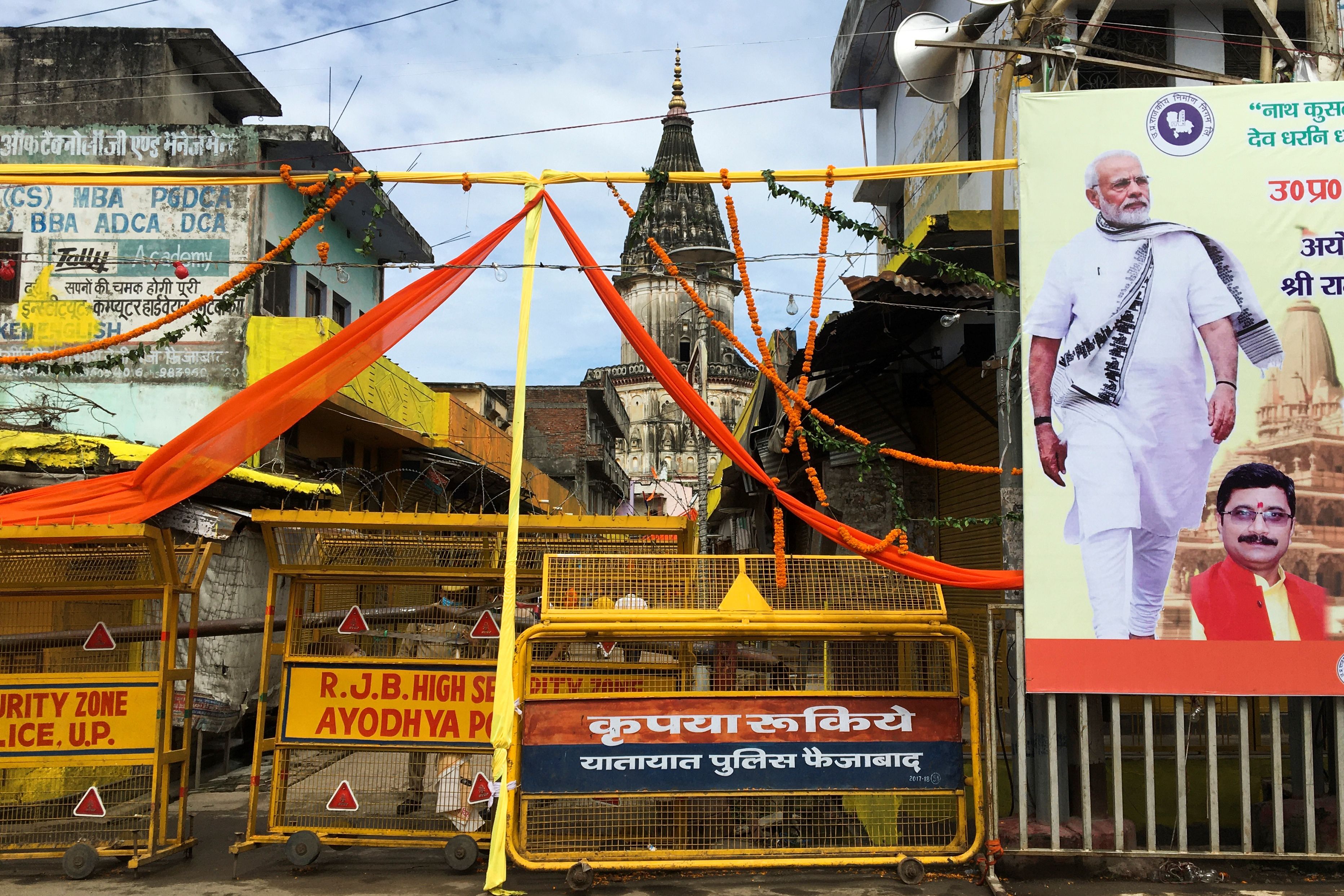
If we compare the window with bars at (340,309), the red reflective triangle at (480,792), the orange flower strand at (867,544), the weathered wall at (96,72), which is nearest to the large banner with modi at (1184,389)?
the orange flower strand at (867,544)

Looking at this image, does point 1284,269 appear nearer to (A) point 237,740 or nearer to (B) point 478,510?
(A) point 237,740

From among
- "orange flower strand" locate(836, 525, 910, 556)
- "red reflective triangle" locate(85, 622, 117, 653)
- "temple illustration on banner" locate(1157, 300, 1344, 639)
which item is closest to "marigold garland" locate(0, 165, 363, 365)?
"red reflective triangle" locate(85, 622, 117, 653)

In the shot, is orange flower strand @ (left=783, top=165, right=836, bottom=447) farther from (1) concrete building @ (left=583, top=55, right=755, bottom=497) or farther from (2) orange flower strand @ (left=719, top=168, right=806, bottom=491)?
(1) concrete building @ (left=583, top=55, right=755, bottom=497)

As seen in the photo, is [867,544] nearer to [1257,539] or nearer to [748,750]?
[748,750]

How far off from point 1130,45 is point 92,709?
34.4 feet

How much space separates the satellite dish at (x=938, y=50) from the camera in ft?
23.8

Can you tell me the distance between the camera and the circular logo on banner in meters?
6.24

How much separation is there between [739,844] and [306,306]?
52.5ft

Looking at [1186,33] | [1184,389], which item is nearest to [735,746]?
[1184,389]

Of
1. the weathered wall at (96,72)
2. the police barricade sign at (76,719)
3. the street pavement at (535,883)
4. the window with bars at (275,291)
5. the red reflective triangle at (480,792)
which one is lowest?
the street pavement at (535,883)

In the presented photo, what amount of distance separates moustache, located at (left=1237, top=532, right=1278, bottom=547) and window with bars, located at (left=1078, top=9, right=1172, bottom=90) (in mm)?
5237

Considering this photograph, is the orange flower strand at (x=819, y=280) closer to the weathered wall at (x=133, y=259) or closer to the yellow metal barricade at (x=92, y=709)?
the yellow metal barricade at (x=92, y=709)

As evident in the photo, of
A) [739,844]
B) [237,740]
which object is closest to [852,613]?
[739,844]

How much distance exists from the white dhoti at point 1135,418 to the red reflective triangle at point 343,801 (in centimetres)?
468
